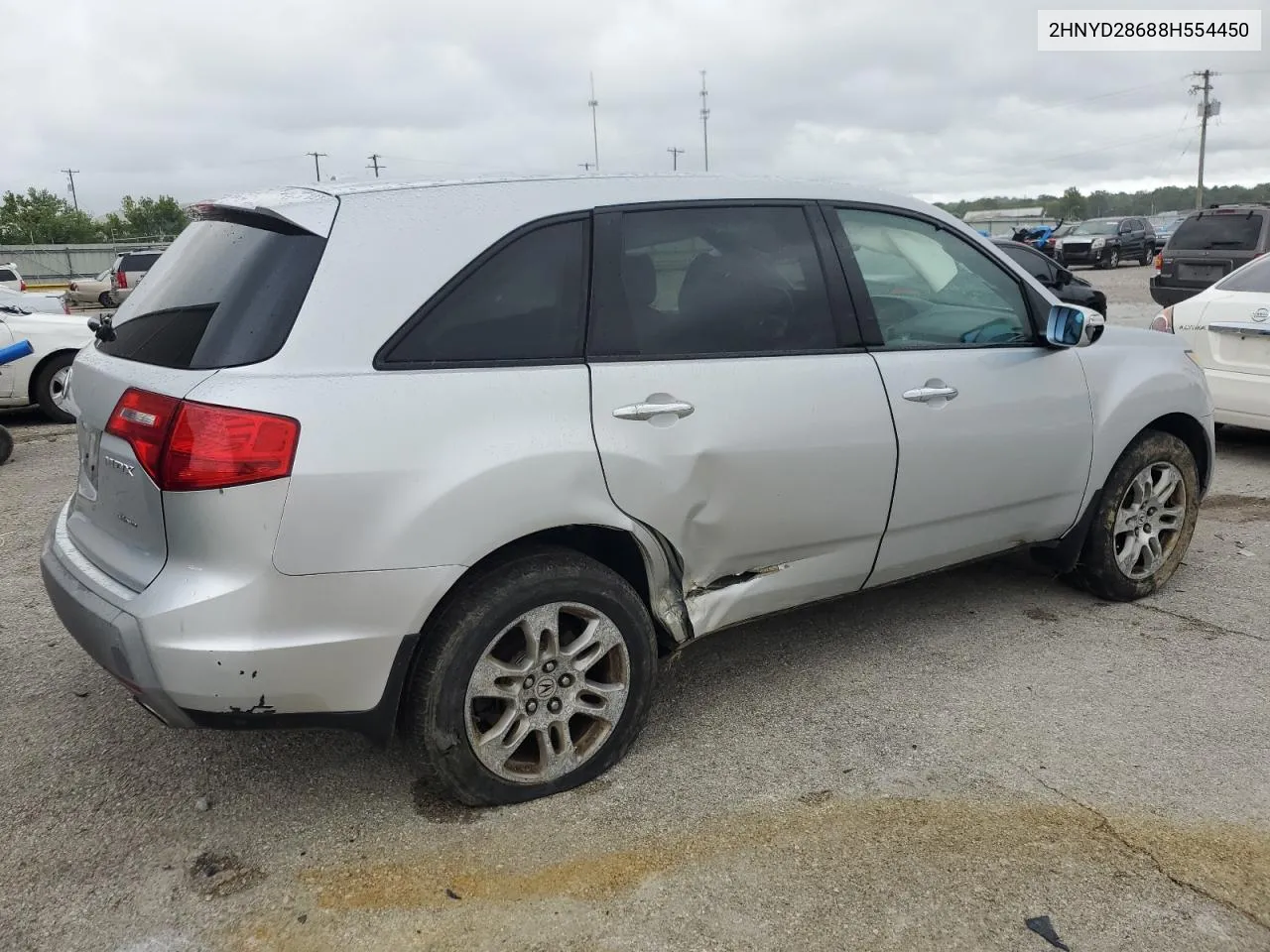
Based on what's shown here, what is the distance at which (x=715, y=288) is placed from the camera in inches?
130

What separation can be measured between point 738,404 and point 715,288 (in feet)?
1.30

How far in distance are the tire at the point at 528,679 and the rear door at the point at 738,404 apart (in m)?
0.26

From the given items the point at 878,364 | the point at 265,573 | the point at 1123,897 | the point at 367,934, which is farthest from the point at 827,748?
the point at 265,573

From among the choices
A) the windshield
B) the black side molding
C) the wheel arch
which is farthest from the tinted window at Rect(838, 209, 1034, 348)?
the windshield

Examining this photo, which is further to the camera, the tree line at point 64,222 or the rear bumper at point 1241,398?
the tree line at point 64,222

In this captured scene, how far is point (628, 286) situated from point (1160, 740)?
224cm

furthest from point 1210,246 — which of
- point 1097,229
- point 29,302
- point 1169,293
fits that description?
point 1097,229

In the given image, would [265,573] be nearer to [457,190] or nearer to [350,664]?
[350,664]

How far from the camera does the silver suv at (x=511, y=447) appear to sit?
8.35ft

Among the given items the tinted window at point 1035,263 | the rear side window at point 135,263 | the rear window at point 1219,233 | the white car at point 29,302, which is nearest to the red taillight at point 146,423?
Result: the white car at point 29,302

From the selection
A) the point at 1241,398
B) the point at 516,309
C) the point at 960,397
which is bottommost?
the point at 1241,398

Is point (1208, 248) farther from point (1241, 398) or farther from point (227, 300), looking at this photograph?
point (227, 300)

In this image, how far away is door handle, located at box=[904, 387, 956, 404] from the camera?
11.8 ft

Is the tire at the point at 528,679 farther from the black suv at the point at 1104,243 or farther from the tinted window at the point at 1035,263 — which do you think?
the black suv at the point at 1104,243
